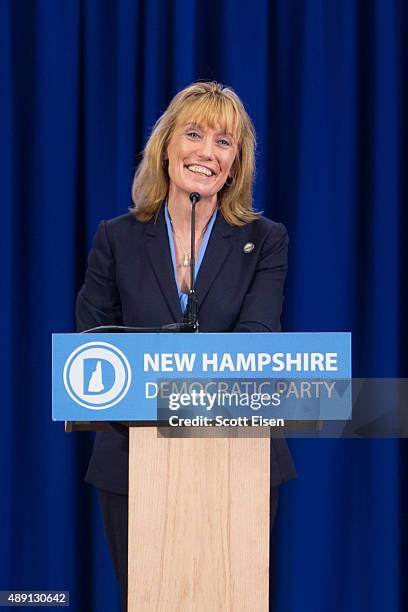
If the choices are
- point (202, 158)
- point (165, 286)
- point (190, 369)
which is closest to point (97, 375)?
point (190, 369)

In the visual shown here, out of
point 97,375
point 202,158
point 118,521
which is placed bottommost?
point 118,521

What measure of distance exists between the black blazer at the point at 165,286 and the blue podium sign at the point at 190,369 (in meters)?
0.45

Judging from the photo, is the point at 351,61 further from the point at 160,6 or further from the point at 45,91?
the point at 45,91

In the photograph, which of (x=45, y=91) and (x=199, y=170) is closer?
(x=199, y=170)

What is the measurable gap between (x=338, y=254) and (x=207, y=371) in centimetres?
176

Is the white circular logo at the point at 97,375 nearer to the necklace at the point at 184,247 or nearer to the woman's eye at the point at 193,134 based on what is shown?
the necklace at the point at 184,247

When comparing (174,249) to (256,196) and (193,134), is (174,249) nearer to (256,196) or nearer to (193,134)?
(193,134)

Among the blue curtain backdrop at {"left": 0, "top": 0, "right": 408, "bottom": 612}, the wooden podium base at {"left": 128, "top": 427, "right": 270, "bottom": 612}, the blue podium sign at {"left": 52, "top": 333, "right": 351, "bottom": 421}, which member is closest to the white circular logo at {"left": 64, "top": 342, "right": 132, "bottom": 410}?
the blue podium sign at {"left": 52, "top": 333, "right": 351, "bottom": 421}

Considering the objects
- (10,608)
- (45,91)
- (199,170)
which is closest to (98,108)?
(45,91)

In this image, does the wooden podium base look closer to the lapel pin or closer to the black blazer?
the black blazer

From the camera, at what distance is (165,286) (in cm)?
196

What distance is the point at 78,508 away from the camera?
315 centimetres

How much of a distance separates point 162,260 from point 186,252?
0.29 feet

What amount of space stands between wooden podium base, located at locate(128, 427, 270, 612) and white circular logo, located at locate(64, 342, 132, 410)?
0.34 ft
